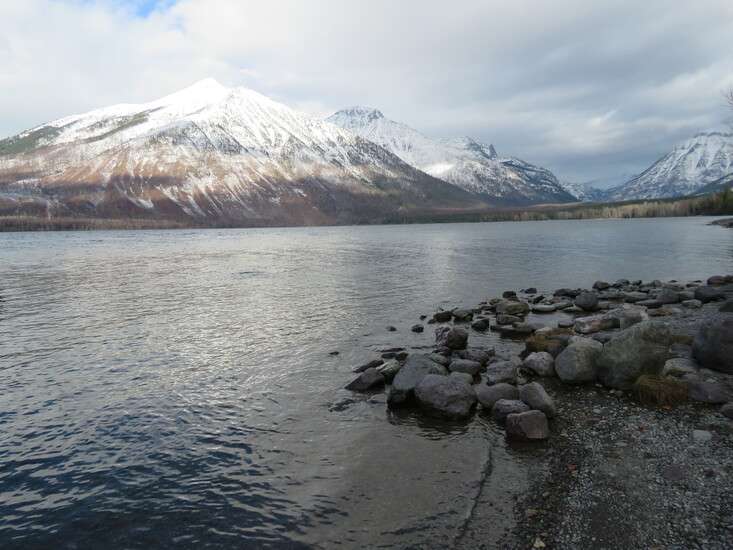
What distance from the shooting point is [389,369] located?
21625mm

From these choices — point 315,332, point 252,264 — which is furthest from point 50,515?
point 252,264

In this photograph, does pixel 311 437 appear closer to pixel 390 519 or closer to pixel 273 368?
pixel 390 519

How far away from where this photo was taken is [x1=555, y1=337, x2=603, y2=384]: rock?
1961 cm

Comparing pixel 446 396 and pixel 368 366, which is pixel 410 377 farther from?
pixel 368 366

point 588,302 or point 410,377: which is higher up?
point 410,377

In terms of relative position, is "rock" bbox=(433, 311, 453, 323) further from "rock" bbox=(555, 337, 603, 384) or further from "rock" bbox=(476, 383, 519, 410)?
"rock" bbox=(476, 383, 519, 410)

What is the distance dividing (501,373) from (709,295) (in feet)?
88.5

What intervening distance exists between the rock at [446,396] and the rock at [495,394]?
0.35m

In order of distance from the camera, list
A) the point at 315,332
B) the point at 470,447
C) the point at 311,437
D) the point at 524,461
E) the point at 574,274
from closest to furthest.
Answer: the point at 524,461
the point at 470,447
the point at 311,437
the point at 315,332
the point at 574,274

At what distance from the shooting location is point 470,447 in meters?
15.0

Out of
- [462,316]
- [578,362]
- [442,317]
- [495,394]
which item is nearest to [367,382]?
[495,394]

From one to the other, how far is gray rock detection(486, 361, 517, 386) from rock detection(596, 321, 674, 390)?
11.8ft

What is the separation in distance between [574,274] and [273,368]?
47.5m

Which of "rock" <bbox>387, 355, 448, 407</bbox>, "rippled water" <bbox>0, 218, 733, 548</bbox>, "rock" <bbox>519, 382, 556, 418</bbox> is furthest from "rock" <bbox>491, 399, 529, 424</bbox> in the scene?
"rock" <bbox>387, 355, 448, 407</bbox>
